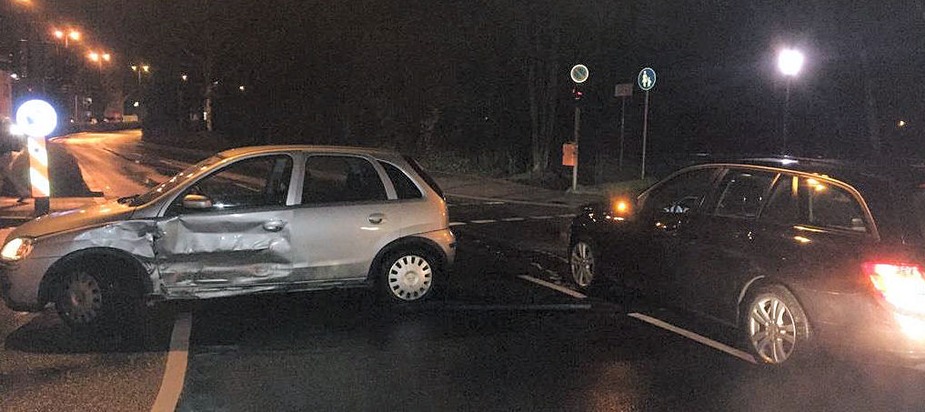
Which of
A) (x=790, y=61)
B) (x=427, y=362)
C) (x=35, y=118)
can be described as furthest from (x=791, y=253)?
(x=35, y=118)

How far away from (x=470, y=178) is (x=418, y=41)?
284 inches

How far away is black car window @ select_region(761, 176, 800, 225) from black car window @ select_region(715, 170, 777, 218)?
10cm

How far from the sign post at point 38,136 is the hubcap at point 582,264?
359 inches

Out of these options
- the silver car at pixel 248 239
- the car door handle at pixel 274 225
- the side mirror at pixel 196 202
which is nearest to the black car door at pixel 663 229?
the silver car at pixel 248 239

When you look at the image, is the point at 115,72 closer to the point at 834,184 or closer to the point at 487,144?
the point at 487,144

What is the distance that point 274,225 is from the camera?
23.2 feet

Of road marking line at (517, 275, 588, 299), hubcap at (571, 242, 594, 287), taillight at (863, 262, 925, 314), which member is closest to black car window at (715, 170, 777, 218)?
taillight at (863, 262, 925, 314)

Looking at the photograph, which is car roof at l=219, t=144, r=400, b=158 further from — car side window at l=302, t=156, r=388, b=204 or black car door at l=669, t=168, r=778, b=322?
black car door at l=669, t=168, r=778, b=322

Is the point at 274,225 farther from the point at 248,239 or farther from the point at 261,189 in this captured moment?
the point at 261,189

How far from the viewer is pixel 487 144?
30453mm

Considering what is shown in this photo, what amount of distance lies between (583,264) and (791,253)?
3.02m

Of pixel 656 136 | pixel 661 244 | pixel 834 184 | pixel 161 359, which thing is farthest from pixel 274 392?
pixel 656 136

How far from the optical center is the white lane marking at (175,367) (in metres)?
5.08

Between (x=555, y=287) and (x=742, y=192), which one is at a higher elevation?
(x=742, y=192)
